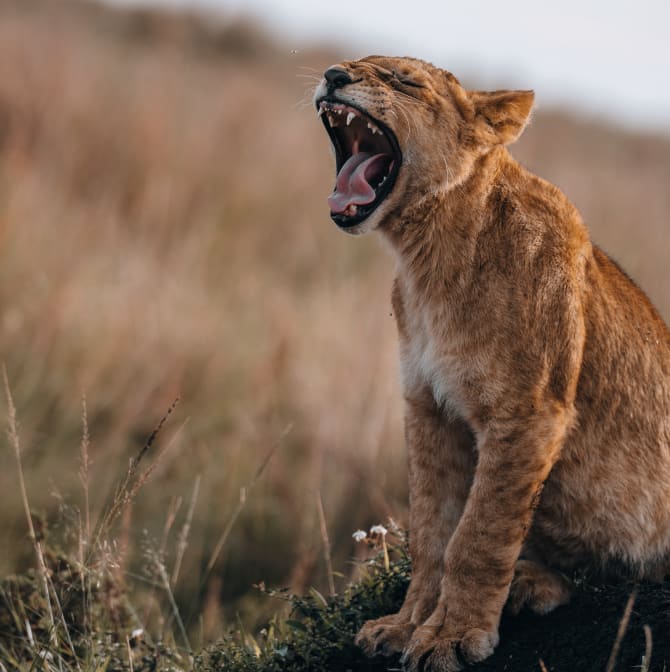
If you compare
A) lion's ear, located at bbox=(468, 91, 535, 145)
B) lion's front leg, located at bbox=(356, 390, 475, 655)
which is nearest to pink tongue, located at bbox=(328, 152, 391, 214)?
lion's ear, located at bbox=(468, 91, 535, 145)

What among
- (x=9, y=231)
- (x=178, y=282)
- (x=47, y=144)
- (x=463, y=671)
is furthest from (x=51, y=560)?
(x=47, y=144)

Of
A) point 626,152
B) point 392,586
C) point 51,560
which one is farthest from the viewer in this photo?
point 626,152

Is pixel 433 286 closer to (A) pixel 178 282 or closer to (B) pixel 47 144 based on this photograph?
(A) pixel 178 282

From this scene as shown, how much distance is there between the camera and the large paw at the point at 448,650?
279 centimetres

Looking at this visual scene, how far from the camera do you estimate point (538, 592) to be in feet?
9.82

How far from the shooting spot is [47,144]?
9.96 meters

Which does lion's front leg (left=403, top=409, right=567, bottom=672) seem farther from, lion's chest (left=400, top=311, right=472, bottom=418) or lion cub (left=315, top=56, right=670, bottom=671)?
lion's chest (left=400, top=311, right=472, bottom=418)

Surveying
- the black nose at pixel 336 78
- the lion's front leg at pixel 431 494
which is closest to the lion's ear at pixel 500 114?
the black nose at pixel 336 78

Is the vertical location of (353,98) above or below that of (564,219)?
above

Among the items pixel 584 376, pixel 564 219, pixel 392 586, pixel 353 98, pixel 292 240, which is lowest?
pixel 292 240

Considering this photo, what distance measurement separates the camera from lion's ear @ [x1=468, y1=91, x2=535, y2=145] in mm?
3094

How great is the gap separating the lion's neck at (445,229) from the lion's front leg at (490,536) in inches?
18.2

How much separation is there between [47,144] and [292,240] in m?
2.43

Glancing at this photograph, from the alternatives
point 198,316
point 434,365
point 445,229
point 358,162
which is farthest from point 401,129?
point 198,316
